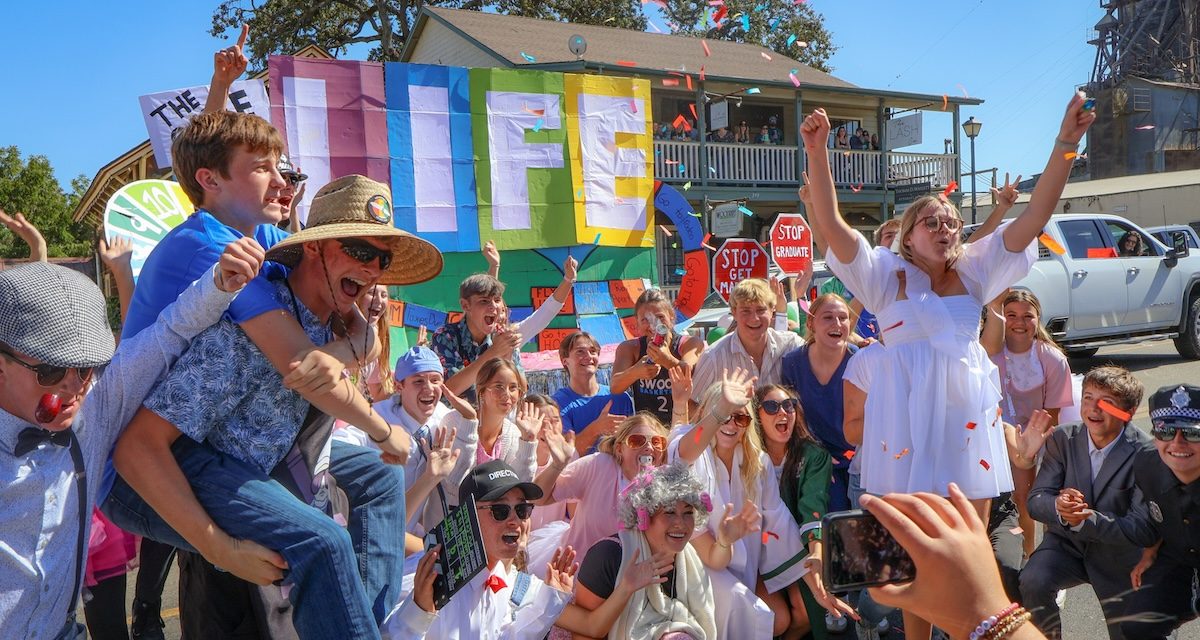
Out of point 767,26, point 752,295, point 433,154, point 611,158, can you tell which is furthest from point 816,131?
point 767,26

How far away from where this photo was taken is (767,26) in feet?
119

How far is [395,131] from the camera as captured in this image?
11367mm

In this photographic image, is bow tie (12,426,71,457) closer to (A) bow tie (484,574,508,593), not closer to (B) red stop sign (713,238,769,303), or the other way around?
(A) bow tie (484,574,508,593)

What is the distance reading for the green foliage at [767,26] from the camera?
109 ft

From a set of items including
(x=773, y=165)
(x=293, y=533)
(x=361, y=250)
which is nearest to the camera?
(x=293, y=533)

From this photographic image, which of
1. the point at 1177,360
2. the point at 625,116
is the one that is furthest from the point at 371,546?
the point at 1177,360

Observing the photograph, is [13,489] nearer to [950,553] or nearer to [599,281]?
[950,553]

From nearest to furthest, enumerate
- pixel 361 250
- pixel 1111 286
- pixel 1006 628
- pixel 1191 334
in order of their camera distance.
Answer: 1. pixel 1006 628
2. pixel 361 250
3. pixel 1111 286
4. pixel 1191 334

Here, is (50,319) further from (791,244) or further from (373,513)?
(791,244)

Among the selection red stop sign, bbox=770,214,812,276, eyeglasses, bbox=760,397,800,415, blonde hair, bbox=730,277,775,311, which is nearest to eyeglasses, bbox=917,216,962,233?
eyeglasses, bbox=760,397,800,415

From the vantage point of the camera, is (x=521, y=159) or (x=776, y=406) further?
(x=521, y=159)

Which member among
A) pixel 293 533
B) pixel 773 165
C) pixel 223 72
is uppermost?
pixel 773 165

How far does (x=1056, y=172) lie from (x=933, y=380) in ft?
2.91

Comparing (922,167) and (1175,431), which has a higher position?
(922,167)
